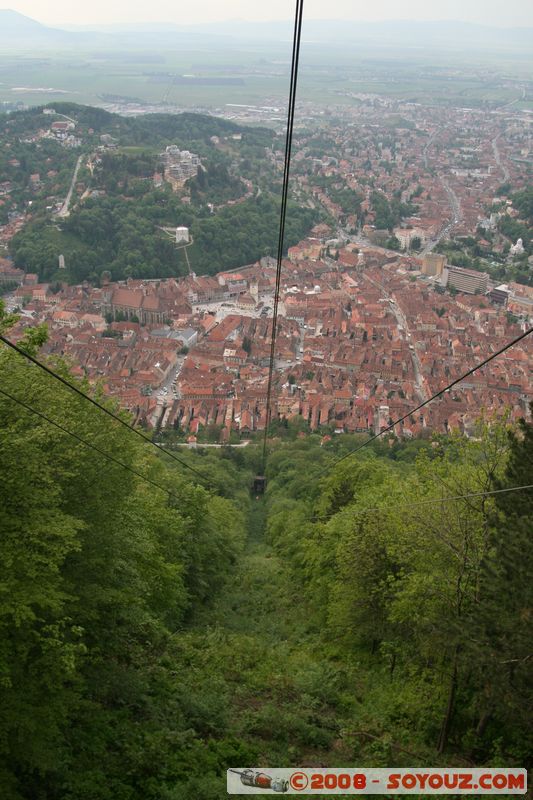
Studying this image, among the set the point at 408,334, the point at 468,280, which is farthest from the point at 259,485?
the point at 468,280

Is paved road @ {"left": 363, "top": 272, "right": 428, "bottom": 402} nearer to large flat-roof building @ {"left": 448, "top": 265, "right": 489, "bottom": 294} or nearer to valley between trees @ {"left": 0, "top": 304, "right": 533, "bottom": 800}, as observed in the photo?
large flat-roof building @ {"left": 448, "top": 265, "right": 489, "bottom": 294}

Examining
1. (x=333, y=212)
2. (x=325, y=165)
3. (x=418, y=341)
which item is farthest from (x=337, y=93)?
(x=418, y=341)

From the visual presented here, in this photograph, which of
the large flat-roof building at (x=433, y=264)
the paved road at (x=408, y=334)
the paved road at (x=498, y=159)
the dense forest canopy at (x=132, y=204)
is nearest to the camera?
the paved road at (x=408, y=334)

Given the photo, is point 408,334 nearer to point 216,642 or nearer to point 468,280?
point 468,280

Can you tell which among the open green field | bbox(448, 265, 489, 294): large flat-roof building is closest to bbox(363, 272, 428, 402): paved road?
bbox(448, 265, 489, 294): large flat-roof building

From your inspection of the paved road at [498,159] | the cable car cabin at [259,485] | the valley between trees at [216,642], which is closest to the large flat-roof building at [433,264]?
the paved road at [498,159]

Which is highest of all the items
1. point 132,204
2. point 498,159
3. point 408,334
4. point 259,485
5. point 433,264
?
point 498,159

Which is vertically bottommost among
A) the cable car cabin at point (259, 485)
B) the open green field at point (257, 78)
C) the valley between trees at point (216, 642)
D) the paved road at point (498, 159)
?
the cable car cabin at point (259, 485)

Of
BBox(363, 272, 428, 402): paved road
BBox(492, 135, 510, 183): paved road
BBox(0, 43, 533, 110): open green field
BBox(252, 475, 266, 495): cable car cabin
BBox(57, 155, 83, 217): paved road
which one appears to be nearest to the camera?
BBox(252, 475, 266, 495): cable car cabin

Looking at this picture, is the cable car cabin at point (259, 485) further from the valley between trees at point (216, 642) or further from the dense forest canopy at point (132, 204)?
the dense forest canopy at point (132, 204)
